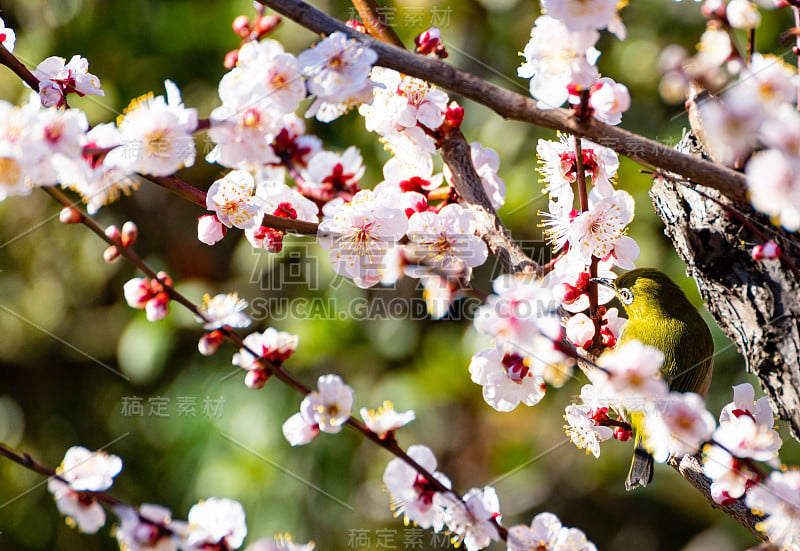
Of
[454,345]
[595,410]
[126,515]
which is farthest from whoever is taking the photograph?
[454,345]

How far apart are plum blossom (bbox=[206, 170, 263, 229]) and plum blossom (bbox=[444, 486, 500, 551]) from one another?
31cm

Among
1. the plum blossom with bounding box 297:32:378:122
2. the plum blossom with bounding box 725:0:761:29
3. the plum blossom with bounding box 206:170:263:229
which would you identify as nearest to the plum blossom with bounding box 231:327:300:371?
the plum blossom with bounding box 206:170:263:229

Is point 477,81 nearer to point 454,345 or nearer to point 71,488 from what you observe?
Result: point 71,488

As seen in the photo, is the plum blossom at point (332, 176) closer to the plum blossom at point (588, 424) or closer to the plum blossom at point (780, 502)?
the plum blossom at point (588, 424)

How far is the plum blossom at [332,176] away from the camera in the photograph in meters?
0.77

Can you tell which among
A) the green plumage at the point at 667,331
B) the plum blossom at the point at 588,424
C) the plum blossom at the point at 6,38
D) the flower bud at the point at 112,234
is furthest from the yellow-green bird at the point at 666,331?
the plum blossom at the point at 6,38

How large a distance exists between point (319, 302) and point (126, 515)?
151 cm

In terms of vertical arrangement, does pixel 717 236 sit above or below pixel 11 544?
above

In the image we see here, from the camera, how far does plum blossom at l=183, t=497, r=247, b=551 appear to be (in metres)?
0.56

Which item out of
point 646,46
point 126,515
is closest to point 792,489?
point 126,515

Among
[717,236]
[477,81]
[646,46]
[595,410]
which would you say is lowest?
[646,46]

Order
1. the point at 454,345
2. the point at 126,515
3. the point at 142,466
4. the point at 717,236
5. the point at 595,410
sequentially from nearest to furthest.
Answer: the point at 126,515 < the point at 717,236 < the point at 595,410 < the point at 454,345 < the point at 142,466

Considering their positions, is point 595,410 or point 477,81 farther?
point 595,410

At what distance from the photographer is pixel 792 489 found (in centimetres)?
53
